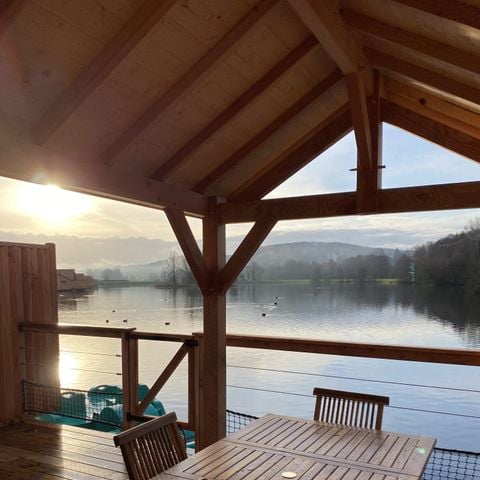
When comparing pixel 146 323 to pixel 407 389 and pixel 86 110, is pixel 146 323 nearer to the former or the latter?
pixel 407 389

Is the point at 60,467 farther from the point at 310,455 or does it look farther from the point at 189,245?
the point at 310,455

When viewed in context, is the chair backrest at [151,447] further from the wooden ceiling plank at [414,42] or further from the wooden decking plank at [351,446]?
the wooden ceiling plank at [414,42]

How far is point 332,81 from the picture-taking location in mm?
3762

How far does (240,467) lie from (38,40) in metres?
2.18

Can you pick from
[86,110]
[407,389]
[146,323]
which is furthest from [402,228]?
[86,110]

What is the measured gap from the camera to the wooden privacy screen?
443cm

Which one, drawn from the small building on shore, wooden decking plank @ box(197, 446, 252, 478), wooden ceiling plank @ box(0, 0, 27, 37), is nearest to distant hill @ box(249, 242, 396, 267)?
the small building on shore

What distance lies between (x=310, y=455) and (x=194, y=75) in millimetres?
2218

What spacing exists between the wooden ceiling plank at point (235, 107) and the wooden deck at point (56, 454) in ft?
7.07

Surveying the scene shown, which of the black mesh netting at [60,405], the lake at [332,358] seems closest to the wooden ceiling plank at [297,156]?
the black mesh netting at [60,405]

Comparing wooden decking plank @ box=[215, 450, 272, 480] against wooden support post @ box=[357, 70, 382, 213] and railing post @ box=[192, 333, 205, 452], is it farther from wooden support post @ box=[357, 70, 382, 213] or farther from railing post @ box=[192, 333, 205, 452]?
wooden support post @ box=[357, 70, 382, 213]

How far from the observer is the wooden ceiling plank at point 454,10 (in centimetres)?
206

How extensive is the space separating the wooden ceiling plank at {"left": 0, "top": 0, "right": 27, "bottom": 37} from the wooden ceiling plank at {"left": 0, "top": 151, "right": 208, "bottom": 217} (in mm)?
743

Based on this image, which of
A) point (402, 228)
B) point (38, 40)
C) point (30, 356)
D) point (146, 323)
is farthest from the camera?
point (146, 323)
